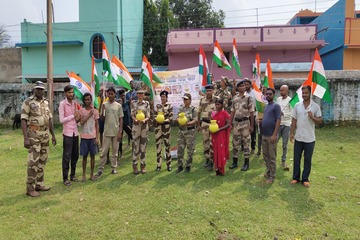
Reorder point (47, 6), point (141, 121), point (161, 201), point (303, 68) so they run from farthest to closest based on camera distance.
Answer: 1. point (303, 68)
2. point (47, 6)
3. point (141, 121)
4. point (161, 201)

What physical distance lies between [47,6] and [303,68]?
38.5 feet

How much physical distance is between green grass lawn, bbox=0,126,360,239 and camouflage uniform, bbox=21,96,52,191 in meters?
0.50

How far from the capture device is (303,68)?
15297mm

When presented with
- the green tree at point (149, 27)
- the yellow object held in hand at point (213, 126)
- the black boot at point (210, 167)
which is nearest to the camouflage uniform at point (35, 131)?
the yellow object held in hand at point (213, 126)

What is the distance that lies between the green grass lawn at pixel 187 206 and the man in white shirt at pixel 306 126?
529 millimetres

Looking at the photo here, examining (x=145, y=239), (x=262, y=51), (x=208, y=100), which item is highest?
(x=262, y=51)

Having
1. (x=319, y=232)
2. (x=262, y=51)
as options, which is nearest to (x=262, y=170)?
(x=319, y=232)

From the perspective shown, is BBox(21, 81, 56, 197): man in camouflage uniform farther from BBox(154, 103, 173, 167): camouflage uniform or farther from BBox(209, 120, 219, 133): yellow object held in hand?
BBox(209, 120, 219, 133): yellow object held in hand

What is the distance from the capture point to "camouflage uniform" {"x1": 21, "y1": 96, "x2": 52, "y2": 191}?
5.27m

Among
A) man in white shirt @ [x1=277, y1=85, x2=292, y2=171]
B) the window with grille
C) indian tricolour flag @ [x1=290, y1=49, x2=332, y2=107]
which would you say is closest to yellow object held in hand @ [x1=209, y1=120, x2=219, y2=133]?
man in white shirt @ [x1=277, y1=85, x2=292, y2=171]

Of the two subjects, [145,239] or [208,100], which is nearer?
[145,239]

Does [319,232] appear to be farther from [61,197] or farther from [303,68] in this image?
[303,68]

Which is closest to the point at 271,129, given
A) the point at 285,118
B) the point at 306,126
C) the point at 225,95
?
the point at 306,126

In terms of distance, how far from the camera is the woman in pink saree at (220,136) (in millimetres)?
6238
